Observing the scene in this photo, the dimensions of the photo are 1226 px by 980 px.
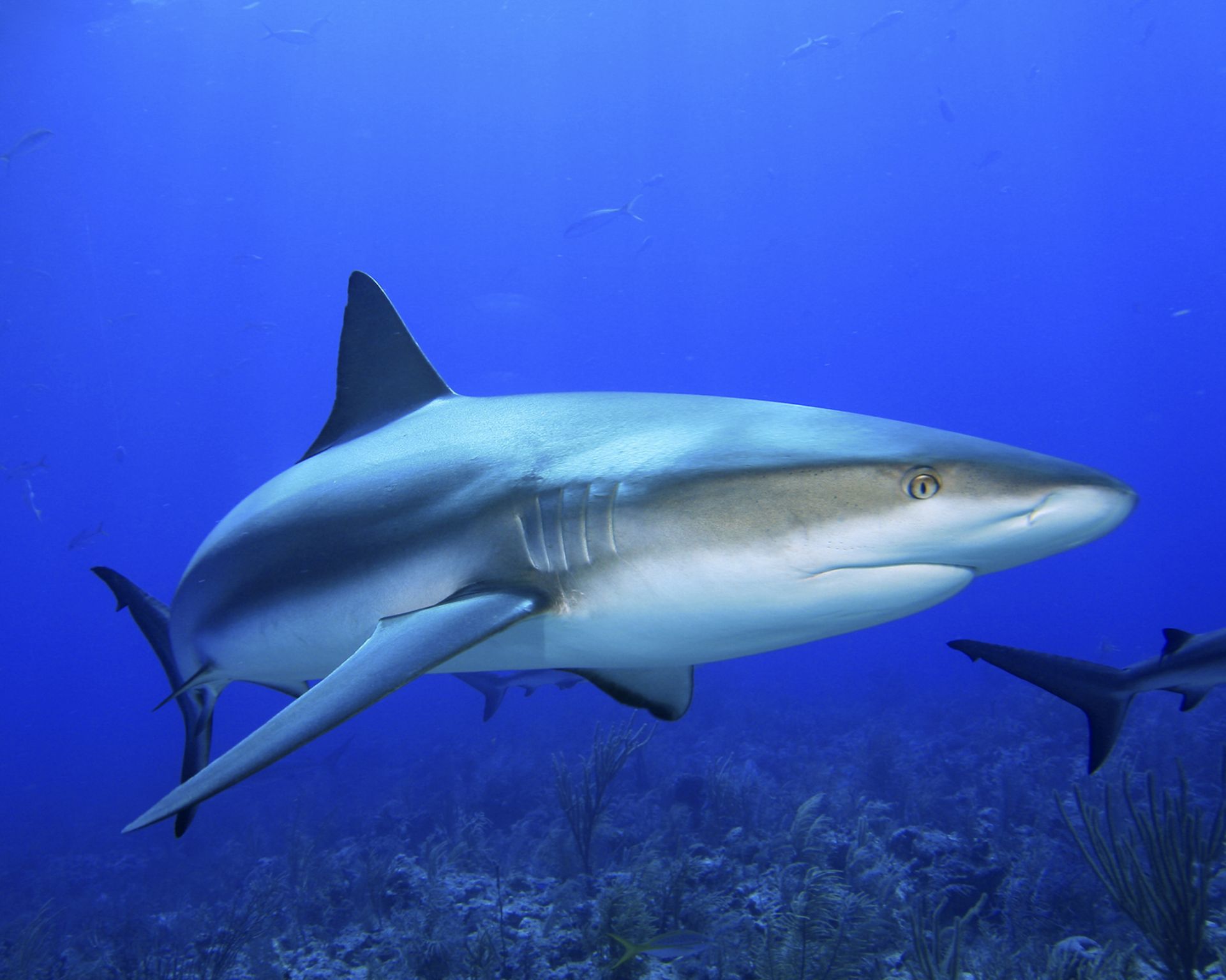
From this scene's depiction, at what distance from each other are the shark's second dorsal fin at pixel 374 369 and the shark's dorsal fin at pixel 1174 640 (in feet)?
15.4

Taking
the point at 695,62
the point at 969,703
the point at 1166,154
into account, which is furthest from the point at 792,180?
the point at 969,703

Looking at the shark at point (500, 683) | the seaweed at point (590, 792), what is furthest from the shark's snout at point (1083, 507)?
the shark at point (500, 683)

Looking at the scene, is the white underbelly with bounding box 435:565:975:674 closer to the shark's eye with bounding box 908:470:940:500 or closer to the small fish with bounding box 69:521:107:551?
the shark's eye with bounding box 908:470:940:500

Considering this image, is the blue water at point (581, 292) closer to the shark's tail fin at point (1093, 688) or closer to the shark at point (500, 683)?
the shark at point (500, 683)

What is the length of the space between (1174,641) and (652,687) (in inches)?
156

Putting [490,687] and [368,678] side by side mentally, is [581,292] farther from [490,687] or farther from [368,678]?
[368,678]

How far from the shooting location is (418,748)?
24.2 m

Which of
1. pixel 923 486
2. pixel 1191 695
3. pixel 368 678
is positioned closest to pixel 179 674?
pixel 368 678

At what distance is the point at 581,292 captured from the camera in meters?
98.9

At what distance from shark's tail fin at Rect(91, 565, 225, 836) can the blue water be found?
4556mm

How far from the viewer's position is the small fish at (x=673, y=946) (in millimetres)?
4234

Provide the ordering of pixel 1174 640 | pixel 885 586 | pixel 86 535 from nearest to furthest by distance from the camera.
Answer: pixel 885 586 → pixel 1174 640 → pixel 86 535

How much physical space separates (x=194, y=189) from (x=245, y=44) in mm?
20073

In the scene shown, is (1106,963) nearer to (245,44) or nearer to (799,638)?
(799,638)
